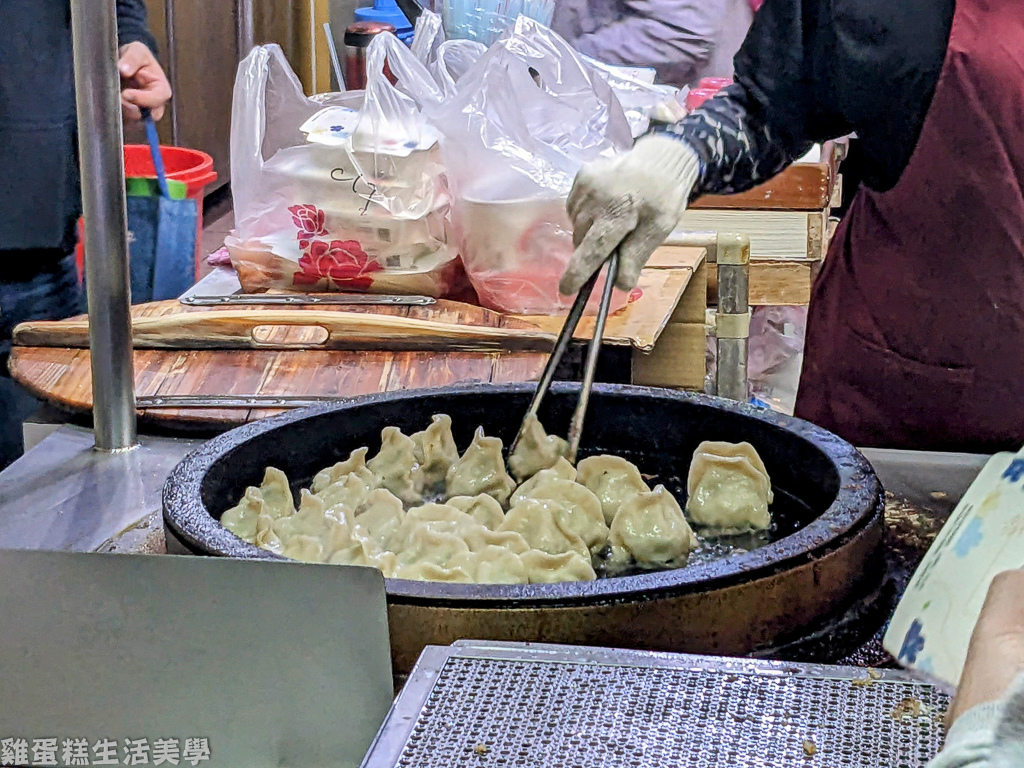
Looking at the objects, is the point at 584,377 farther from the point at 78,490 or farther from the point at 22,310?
the point at 22,310

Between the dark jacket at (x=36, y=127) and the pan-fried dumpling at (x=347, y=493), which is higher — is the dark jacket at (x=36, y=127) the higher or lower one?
the higher one

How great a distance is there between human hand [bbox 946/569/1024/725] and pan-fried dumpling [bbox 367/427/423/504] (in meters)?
0.99

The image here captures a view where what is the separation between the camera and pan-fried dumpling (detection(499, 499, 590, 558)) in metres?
1.39

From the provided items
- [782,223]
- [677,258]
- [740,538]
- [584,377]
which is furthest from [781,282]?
[740,538]

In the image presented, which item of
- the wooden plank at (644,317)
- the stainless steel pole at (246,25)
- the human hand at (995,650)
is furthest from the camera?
the stainless steel pole at (246,25)

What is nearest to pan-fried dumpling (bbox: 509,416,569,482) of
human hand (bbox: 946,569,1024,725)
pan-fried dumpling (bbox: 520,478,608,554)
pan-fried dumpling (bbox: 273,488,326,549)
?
pan-fried dumpling (bbox: 520,478,608,554)

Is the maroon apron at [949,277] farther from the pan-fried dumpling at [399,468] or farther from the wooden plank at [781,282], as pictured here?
the wooden plank at [781,282]

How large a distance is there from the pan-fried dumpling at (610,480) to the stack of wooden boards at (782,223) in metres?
1.70

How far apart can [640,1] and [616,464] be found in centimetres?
358

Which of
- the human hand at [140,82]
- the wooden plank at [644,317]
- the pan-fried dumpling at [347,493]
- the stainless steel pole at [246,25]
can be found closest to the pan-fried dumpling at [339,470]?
the pan-fried dumpling at [347,493]

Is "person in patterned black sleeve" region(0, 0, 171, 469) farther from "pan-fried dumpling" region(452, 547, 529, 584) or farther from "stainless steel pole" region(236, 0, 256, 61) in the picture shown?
"stainless steel pole" region(236, 0, 256, 61)

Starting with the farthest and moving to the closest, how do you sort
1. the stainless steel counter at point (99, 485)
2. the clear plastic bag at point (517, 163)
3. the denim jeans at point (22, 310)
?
the denim jeans at point (22, 310) → the clear plastic bag at point (517, 163) → the stainless steel counter at point (99, 485)

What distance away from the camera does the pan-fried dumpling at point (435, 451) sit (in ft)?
5.32

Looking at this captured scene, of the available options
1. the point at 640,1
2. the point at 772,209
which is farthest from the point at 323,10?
the point at 772,209
